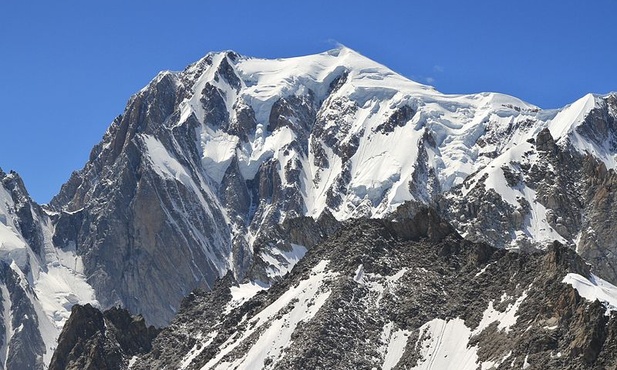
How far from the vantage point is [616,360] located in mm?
199125
